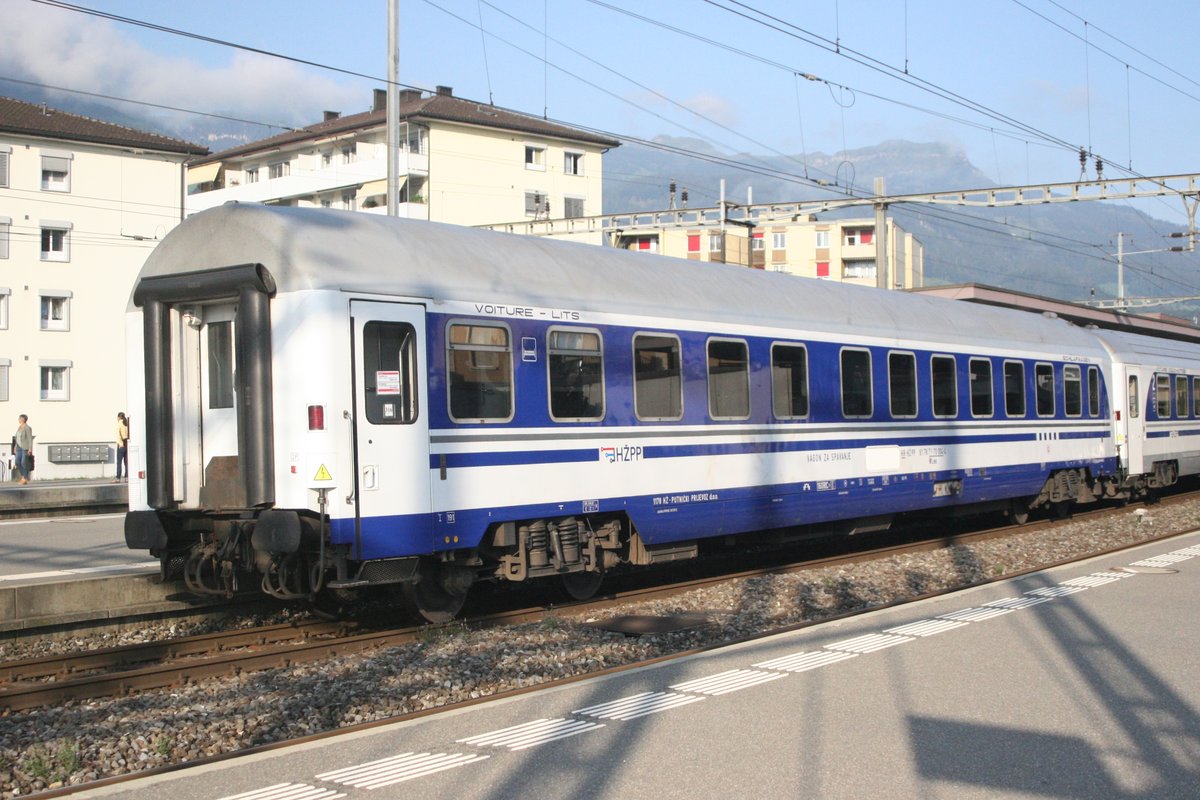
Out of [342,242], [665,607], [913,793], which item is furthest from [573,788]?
[665,607]

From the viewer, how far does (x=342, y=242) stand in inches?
381

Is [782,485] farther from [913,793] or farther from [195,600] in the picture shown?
[913,793]

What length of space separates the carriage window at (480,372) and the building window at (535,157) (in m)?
50.4

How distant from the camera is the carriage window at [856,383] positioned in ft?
48.8

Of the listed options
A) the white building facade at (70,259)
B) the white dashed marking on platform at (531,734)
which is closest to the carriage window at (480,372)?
the white dashed marking on platform at (531,734)

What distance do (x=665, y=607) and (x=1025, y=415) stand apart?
9.16 metres

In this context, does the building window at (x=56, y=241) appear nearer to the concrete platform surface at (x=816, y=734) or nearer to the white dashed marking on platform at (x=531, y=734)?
the concrete platform surface at (x=816, y=734)

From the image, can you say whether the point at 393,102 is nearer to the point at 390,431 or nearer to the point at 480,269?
the point at 480,269

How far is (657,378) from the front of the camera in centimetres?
→ 1211

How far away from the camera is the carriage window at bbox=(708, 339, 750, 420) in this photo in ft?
42.0

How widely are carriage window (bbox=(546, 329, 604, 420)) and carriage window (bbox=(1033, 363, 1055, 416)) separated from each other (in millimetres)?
10197

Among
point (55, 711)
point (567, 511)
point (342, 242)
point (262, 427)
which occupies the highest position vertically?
point (342, 242)

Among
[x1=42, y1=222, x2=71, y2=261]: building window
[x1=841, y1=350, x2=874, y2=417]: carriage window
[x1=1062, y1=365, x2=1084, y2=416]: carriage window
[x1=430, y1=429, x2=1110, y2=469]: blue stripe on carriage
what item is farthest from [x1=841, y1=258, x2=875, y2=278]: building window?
[x1=841, y1=350, x2=874, y2=417]: carriage window

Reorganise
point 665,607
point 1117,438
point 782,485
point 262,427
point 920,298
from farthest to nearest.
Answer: point 1117,438, point 920,298, point 782,485, point 665,607, point 262,427
